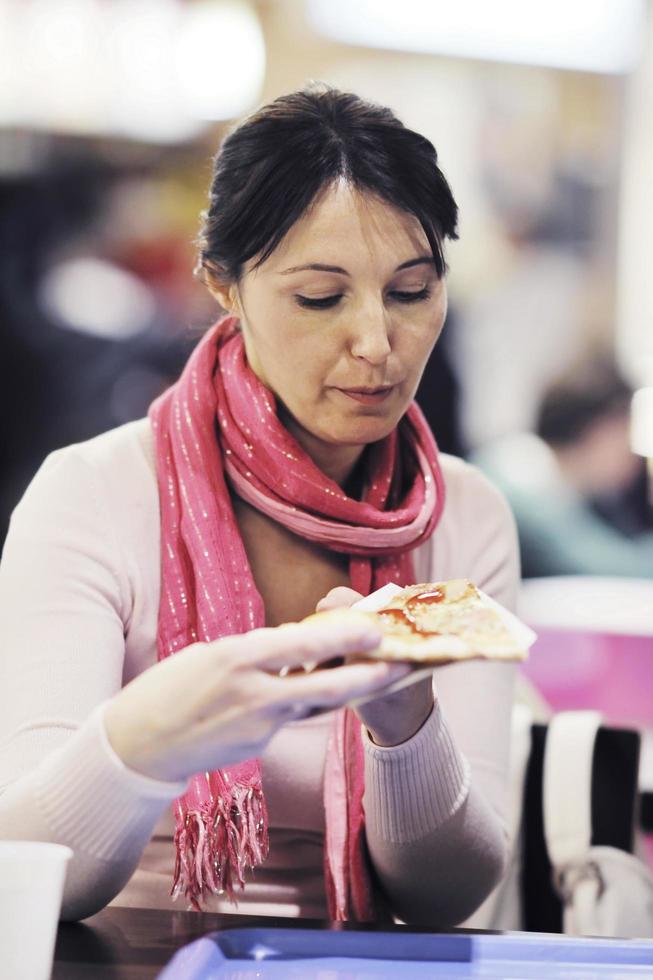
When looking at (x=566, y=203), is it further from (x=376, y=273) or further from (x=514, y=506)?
(x=376, y=273)

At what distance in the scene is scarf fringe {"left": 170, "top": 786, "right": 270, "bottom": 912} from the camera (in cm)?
127

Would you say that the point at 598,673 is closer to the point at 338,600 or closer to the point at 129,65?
the point at 338,600

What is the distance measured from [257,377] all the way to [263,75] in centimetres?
270

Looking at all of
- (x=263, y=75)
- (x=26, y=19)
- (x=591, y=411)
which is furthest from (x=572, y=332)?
(x=26, y=19)

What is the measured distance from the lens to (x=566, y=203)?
12.8 ft

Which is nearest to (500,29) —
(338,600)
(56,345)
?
(56,345)

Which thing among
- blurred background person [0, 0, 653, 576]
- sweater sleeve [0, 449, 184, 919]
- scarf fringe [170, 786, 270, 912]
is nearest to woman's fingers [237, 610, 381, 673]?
sweater sleeve [0, 449, 184, 919]

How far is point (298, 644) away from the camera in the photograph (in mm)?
879

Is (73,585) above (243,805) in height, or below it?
above

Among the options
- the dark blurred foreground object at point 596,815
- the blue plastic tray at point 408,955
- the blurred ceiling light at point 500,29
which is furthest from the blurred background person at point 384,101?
the blue plastic tray at point 408,955

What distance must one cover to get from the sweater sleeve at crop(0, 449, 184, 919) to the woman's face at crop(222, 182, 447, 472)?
0.28 meters

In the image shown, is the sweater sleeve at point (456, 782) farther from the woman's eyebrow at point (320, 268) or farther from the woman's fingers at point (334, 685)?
the woman's eyebrow at point (320, 268)

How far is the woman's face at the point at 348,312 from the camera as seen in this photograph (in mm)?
1374

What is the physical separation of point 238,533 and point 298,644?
24.4 inches
